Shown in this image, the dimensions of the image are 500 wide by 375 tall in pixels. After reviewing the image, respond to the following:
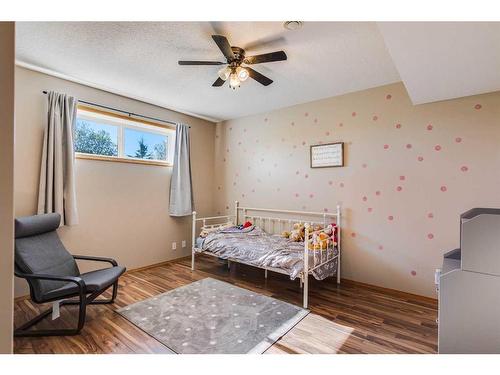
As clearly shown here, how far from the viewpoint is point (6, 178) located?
2.84ft

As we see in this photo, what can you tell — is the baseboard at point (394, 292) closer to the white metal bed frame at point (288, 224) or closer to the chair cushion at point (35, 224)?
the white metal bed frame at point (288, 224)

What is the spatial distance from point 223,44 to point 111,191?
7.99ft

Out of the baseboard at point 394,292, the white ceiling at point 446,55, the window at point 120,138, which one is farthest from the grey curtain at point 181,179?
the white ceiling at point 446,55

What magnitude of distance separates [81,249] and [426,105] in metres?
4.26

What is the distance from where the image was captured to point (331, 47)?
7.17 ft

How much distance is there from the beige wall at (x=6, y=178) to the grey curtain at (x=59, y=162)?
2243 mm

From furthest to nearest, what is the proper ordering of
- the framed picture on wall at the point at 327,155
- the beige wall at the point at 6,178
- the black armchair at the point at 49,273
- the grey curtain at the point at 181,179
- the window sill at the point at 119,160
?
the grey curtain at the point at 181,179 → the framed picture on wall at the point at 327,155 → the window sill at the point at 119,160 → the black armchair at the point at 49,273 → the beige wall at the point at 6,178

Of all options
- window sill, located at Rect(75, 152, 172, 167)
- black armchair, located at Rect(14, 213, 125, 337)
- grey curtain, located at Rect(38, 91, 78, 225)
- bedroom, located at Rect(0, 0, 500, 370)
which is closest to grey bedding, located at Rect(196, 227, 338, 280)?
bedroom, located at Rect(0, 0, 500, 370)

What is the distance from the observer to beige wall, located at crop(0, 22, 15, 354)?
85 cm

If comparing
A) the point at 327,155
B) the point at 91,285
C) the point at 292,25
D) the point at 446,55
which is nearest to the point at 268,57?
the point at 292,25

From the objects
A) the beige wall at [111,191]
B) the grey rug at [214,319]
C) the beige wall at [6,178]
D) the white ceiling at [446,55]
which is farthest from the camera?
the beige wall at [111,191]

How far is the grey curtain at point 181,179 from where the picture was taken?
3.96 metres
